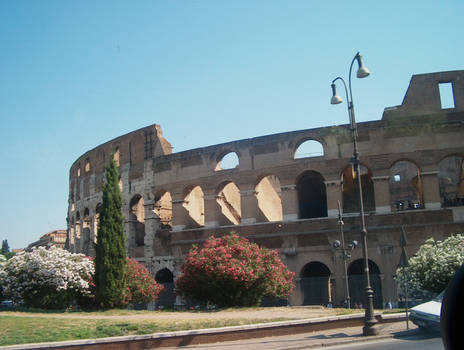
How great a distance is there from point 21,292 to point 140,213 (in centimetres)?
1615

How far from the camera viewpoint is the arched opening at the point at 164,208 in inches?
1235

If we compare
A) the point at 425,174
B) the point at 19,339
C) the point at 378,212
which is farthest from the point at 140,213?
the point at 19,339

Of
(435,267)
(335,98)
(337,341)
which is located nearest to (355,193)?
(435,267)

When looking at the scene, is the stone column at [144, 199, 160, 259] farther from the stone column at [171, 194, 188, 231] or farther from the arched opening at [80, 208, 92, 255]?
the arched opening at [80, 208, 92, 255]

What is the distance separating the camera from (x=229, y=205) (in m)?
31.1

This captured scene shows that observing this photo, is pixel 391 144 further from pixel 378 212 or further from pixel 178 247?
pixel 178 247

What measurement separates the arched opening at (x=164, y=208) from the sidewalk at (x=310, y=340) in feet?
64.4

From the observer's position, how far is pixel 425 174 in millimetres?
24062

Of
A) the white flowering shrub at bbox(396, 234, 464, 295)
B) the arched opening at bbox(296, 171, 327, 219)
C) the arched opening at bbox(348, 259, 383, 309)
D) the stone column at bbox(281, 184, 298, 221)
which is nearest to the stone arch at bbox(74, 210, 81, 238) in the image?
the arched opening at bbox(296, 171, 327, 219)

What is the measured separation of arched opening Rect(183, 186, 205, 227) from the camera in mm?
29578

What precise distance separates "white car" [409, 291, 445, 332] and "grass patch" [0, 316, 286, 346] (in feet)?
11.8

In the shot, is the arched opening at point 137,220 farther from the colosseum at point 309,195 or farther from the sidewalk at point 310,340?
the sidewalk at point 310,340

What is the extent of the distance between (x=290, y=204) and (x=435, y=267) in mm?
10179

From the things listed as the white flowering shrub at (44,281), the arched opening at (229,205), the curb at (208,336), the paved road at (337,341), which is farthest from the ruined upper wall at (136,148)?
the paved road at (337,341)
